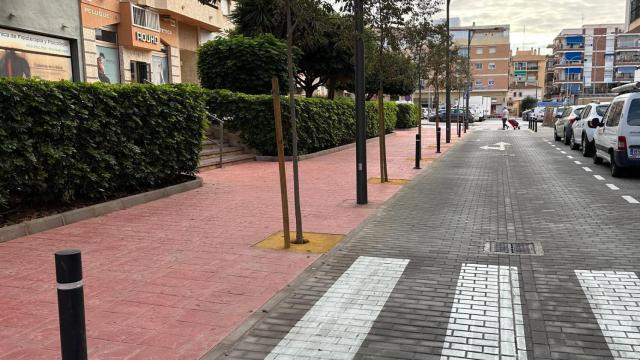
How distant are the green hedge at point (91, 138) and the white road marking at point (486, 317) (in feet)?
18.5

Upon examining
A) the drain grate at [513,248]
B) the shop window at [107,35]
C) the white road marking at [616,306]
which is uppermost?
the shop window at [107,35]

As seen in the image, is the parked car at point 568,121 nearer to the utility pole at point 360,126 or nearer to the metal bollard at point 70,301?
the utility pole at point 360,126

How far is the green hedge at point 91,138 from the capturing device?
7.11 m

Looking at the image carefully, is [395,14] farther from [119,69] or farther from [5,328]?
[119,69]

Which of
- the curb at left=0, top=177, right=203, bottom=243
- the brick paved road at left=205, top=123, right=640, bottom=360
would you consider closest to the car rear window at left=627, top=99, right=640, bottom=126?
the brick paved road at left=205, top=123, right=640, bottom=360

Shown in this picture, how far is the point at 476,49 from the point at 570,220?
368 ft

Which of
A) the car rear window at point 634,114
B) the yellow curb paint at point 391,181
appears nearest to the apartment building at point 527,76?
the car rear window at point 634,114

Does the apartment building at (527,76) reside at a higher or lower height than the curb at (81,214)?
higher

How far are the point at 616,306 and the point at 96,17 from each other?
20.4 m

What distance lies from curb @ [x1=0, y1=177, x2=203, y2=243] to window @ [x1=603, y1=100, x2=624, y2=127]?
382 inches

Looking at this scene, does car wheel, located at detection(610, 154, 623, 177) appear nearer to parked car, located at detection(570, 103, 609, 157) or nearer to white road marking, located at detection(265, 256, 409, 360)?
parked car, located at detection(570, 103, 609, 157)

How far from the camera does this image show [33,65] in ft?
58.1

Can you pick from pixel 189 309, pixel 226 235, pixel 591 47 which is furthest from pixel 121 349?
pixel 591 47

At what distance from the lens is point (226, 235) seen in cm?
715
